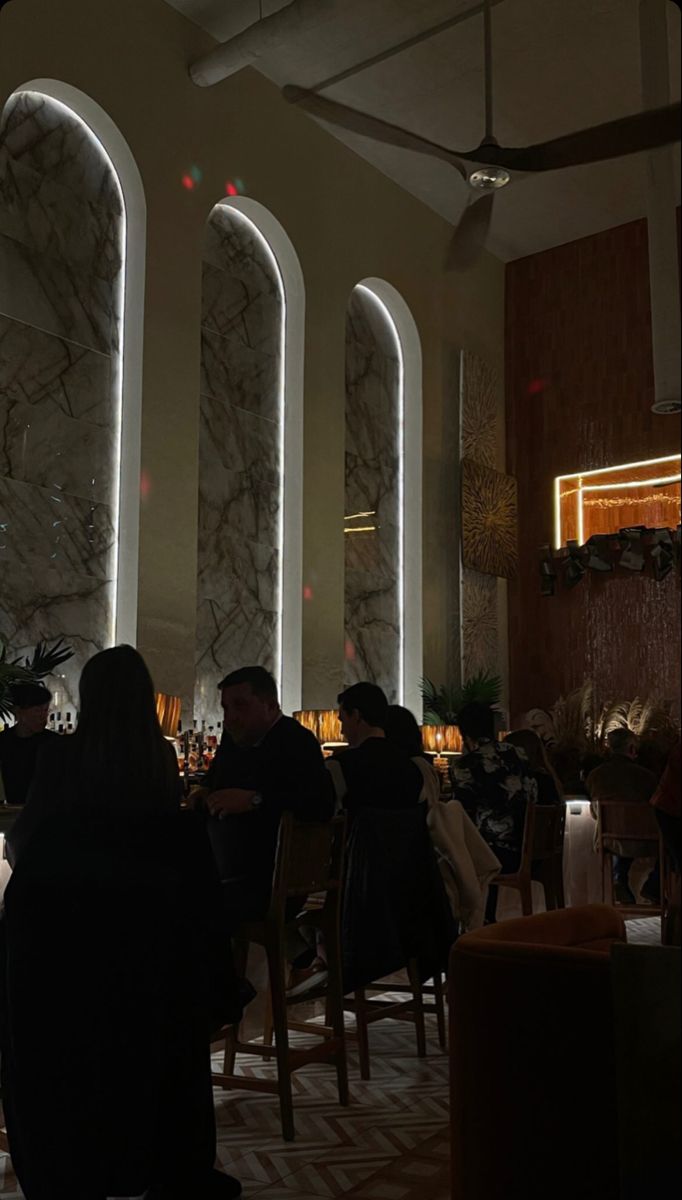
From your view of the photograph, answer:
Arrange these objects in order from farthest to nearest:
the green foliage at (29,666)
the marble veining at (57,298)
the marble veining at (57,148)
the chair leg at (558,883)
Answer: the marble veining at (57,148) < the marble veining at (57,298) < the green foliage at (29,666) < the chair leg at (558,883)

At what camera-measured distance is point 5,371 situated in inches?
281

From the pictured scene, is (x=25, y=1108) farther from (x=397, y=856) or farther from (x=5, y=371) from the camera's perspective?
(x=5, y=371)

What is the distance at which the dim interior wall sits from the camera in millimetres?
7852

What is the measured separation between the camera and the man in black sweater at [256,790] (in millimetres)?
3422

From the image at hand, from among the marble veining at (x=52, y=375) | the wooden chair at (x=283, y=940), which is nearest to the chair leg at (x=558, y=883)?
the wooden chair at (x=283, y=940)

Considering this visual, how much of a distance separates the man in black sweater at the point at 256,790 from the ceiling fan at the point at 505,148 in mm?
1884

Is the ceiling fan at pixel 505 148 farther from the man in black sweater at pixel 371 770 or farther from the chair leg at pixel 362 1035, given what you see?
the chair leg at pixel 362 1035

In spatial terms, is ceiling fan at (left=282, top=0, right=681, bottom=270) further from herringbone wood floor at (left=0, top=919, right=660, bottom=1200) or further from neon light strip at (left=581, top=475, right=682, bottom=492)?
neon light strip at (left=581, top=475, right=682, bottom=492)

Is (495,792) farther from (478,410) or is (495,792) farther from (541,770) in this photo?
(478,410)

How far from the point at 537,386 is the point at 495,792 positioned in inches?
317

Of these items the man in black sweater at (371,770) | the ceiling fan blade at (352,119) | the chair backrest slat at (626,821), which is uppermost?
the ceiling fan blade at (352,119)

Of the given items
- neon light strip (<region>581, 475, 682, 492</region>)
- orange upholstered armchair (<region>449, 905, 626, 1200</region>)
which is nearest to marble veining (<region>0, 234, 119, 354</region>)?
neon light strip (<region>581, 475, 682, 492</region>)

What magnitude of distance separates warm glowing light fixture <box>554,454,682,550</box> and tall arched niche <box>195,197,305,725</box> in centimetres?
385

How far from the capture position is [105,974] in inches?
91.0
